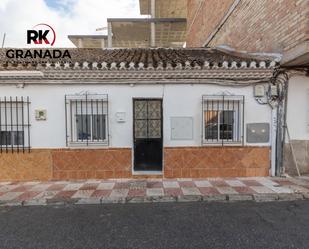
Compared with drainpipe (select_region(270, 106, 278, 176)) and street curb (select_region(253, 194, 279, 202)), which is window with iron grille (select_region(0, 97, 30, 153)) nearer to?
street curb (select_region(253, 194, 279, 202))

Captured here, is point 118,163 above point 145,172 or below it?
above

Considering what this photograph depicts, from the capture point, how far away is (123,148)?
266 inches

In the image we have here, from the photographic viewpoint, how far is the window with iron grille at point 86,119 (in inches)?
264

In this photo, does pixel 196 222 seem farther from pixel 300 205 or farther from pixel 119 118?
pixel 119 118

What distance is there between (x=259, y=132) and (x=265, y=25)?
3.48m

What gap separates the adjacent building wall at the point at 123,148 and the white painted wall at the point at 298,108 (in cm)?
72

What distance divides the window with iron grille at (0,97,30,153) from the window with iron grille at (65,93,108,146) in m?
1.20

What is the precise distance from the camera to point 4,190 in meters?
5.84

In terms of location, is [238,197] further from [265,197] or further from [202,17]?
[202,17]

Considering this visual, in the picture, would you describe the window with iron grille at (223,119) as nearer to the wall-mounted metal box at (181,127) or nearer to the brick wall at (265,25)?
the wall-mounted metal box at (181,127)

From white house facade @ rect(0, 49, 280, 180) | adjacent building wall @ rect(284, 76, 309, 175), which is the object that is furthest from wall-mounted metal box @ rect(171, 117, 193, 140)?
→ adjacent building wall @ rect(284, 76, 309, 175)

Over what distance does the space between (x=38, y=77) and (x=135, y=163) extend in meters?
3.71

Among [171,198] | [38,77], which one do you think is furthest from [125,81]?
[171,198]

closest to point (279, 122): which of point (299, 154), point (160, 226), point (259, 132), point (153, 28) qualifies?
point (259, 132)
